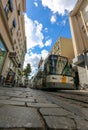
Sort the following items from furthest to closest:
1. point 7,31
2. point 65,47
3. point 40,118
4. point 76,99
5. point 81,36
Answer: point 65,47 → point 81,36 → point 7,31 → point 76,99 → point 40,118

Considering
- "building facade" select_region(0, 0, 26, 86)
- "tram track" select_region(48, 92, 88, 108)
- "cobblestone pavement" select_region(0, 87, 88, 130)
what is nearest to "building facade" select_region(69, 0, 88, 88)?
"building facade" select_region(0, 0, 26, 86)

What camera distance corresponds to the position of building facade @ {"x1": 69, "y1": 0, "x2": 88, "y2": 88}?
19.1 m

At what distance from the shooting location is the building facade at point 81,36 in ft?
62.7

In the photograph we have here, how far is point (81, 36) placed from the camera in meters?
22.5

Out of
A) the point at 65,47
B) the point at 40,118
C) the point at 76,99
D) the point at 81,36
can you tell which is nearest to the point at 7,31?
the point at 76,99

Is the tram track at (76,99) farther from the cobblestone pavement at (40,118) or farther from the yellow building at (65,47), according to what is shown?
the yellow building at (65,47)

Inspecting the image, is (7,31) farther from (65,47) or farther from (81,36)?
(65,47)

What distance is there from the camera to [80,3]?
73.4 feet

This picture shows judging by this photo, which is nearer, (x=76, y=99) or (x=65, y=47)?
(x=76, y=99)

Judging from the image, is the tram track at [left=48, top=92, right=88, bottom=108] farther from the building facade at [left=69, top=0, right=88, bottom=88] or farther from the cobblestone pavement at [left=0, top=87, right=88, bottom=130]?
the building facade at [left=69, top=0, right=88, bottom=88]

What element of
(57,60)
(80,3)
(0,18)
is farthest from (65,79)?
(80,3)

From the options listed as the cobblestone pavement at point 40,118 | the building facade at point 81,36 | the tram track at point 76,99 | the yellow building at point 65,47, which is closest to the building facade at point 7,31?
the tram track at point 76,99

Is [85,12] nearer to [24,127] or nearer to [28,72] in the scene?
[24,127]

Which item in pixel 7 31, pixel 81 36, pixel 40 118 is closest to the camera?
pixel 40 118
